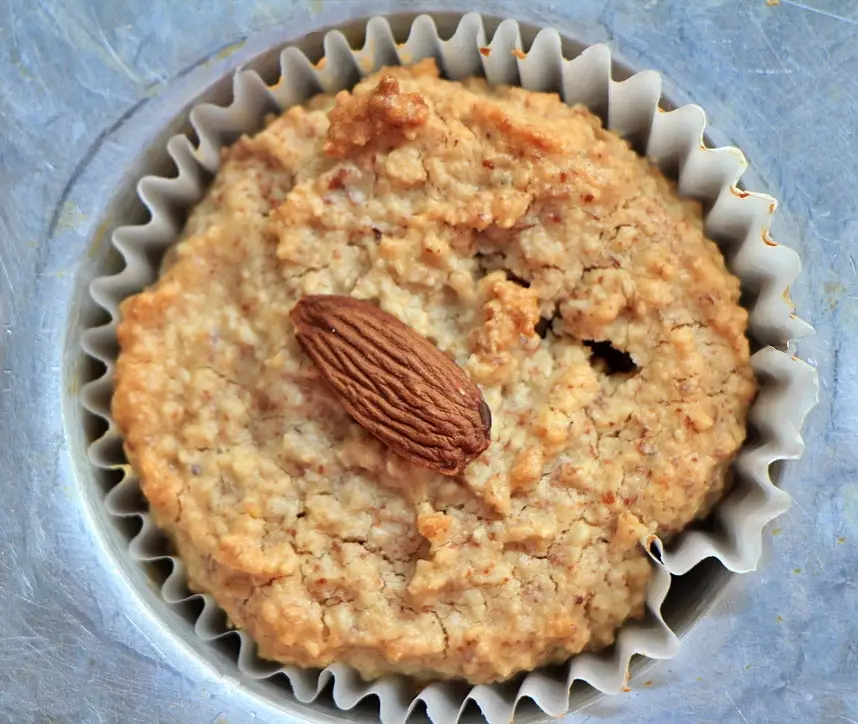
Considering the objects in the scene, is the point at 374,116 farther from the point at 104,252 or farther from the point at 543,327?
the point at 104,252

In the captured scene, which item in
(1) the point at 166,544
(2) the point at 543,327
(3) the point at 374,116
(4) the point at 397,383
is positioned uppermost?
(3) the point at 374,116

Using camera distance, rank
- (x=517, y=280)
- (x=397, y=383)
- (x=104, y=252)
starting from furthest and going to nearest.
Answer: (x=104, y=252) → (x=517, y=280) → (x=397, y=383)

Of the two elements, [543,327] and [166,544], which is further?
[166,544]

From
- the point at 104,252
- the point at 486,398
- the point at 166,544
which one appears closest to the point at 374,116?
the point at 486,398

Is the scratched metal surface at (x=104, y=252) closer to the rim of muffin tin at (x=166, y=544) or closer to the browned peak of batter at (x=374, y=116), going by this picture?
the rim of muffin tin at (x=166, y=544)

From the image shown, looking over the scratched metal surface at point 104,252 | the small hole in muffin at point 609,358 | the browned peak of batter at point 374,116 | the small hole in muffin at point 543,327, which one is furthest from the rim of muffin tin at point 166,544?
the small hole in muffin at point 543,327

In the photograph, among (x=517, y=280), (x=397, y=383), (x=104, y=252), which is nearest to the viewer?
(x=397, y=383)

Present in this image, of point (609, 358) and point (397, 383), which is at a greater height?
point (609, 358)

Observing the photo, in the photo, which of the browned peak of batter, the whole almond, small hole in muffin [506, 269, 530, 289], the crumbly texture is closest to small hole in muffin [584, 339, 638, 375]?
the crumbly texture
